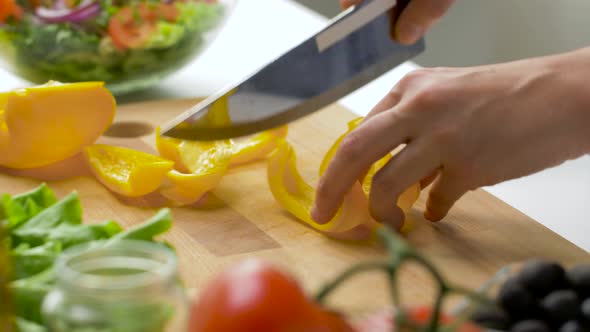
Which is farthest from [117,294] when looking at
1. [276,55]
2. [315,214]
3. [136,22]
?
[276,55]

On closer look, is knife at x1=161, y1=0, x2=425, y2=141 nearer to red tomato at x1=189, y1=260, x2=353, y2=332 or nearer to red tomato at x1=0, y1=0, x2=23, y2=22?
red tomato at x1=0, y1=0, x2=23, y2=22

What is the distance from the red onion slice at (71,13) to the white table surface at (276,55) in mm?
256

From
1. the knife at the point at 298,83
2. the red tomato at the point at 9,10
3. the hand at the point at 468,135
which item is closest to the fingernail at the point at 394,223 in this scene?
the hand at the point at 468,135

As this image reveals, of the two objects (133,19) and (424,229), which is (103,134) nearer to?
(133,19)

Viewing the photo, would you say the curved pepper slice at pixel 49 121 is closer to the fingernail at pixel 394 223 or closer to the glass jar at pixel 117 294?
the fingernail at pixel 394 223

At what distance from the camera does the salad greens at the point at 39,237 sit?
1090mm

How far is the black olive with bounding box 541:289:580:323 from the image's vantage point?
41.5 inches

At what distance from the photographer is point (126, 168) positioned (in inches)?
67.5

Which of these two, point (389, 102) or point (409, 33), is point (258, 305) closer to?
point (389, 102)

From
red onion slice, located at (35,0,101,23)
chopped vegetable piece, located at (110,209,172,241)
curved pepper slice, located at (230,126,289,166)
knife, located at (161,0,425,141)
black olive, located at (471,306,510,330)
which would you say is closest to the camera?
black olive, located at (471,306,510,330)

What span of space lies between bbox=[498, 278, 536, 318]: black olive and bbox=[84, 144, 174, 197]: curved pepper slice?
2.40 ft

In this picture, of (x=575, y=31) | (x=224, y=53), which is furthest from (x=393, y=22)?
(x=575, y=31)

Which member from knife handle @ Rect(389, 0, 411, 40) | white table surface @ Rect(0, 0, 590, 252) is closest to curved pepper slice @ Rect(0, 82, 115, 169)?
white table surface @ Rect(0, 0, 590, 252)

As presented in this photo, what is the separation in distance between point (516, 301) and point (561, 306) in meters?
0.05
